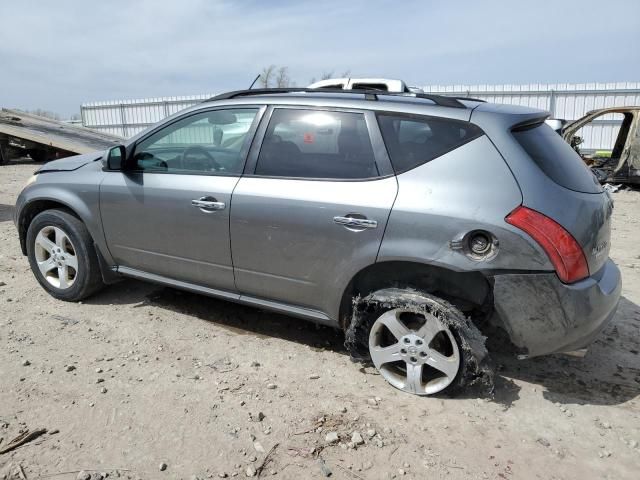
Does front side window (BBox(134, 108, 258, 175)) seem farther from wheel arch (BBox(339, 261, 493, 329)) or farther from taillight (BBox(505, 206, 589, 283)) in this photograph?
taillight (BBox(505, 206, 589, 283))

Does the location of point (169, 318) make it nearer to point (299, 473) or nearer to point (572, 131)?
point (299, 473)

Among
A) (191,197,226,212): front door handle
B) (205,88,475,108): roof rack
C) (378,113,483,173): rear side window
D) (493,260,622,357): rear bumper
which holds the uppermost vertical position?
(205,88,475,108): roof rack

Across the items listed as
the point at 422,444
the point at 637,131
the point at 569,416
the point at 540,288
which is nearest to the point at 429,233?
the point at 540,288

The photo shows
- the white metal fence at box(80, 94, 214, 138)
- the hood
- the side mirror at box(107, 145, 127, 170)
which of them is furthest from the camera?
the white metal fence at box(80, 94, 214, 138)

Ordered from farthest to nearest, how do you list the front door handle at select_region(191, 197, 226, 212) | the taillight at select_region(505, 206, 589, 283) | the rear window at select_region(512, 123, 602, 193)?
the front door handle at select_region(191, 197, 226, 212), the rear window at select_region(512, 123, 602, 193), the taillight at select_region(505, 206, 589, 283)

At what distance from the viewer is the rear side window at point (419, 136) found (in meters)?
A: 2.93

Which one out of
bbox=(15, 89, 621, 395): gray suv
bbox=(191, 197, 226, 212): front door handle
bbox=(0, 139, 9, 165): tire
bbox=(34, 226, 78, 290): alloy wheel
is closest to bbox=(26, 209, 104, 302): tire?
bbox=(34, 226, 78, 290): alloy wheel

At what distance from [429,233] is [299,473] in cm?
139

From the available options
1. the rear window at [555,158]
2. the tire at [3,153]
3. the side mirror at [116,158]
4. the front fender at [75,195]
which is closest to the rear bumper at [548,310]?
the rear window at [555,158]

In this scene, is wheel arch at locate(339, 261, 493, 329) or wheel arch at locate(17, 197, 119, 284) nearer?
wheel arch at locate(339, 261, 493, 329)

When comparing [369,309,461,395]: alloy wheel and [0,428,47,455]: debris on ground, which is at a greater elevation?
[369,309,461,395]: alloy wheel

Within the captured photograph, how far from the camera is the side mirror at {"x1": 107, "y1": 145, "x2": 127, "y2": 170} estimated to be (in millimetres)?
3900

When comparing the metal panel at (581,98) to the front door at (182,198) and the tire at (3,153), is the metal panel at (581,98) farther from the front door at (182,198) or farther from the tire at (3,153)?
the front door at (182,198)

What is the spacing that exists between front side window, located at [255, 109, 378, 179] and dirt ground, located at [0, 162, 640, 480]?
1.29 m
